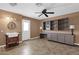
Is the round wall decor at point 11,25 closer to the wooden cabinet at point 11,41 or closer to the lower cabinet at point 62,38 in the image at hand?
the wooden cabinet at point 11,41

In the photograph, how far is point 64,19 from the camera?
7113 millimetres

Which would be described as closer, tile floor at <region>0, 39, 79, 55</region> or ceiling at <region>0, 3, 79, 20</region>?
tile floor at <region>0, 39, 79, 55</region>

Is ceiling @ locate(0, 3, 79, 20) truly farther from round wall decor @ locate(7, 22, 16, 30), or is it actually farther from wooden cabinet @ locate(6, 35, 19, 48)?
wooden cabinet @ locate(6, 35, 19, 48)

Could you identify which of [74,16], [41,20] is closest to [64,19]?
[74,16]

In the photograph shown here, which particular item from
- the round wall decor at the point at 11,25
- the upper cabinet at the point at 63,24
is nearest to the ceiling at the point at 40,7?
the round wall decor at the point at 11,25

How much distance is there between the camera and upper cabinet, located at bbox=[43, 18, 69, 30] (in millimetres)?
6989

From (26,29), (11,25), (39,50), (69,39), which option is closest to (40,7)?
(39,50)

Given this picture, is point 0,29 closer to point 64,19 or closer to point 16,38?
point 16,38

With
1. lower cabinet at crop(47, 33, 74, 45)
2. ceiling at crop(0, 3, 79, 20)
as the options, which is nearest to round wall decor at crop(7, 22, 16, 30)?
ceiling at crop(0, 3, 79, 20)

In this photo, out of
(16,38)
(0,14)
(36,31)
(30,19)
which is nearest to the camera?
(0,14)

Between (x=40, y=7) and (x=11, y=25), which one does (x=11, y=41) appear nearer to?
(x=11, y=25)

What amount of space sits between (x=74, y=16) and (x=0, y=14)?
15.5 ft

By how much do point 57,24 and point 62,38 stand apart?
151 centimetres

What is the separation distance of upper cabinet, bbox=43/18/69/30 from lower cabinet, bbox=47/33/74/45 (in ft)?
2.24
